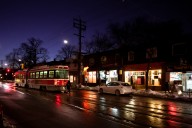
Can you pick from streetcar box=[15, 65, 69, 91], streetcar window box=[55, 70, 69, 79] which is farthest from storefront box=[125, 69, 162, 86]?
streetcar window box=[55, 70, 69, 79]

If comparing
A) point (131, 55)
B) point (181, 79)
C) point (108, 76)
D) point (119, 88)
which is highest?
point (131, 55)

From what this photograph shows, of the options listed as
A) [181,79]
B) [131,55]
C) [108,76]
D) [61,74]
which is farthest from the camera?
[108,76]

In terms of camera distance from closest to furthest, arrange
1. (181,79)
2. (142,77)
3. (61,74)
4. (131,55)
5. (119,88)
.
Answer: (119,88) < (61,74) < (181,79) < (142,77) < (131,55)

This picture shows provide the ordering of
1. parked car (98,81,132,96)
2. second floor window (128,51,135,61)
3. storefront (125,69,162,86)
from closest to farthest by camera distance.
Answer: parked car (98,81,132,96) → storefront (125,69,162,86) → second floor window (128,51,135,61)

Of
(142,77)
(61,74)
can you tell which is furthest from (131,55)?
(61,74)

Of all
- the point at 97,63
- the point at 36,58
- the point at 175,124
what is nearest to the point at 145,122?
the point at 175,124

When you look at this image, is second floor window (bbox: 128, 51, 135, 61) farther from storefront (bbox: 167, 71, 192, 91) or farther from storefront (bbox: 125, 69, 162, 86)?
storefront (bbox: 167, 71, 192, 91)

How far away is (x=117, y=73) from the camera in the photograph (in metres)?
Result: 43.2

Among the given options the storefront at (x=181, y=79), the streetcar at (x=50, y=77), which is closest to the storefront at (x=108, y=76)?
the streetcar at (x=50, y=77)

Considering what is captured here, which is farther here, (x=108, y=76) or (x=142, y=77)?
(x=108, y=76)

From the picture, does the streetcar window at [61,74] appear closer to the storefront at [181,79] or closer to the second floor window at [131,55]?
the second floor window at [131,55]

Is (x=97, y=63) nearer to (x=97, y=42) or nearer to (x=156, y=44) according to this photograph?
(x=97, y=42)

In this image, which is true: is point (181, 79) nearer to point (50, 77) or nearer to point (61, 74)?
point (61, 74)

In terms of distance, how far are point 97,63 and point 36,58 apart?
4284 centimetres
